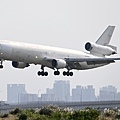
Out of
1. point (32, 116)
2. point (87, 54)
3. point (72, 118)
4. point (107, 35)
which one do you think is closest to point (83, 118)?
point (72, 118)

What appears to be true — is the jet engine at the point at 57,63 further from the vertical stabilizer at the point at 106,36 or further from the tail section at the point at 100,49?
the vertical stabilizer at the point at 106,36

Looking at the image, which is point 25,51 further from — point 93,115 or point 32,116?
point 93,115

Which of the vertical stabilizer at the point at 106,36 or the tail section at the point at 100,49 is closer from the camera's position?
the tail section at the point at 100,49

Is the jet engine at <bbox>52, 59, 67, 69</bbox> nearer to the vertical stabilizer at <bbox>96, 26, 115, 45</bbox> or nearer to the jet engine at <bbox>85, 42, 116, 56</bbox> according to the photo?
the jet engine at <bbox>85, 42, 116, 56</bbox>

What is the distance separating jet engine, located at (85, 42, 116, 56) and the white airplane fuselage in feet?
13.1

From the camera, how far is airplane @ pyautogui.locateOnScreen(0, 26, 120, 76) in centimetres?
8844

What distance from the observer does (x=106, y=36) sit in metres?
111

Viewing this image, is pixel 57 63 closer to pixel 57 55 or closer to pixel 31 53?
pixel 57 55

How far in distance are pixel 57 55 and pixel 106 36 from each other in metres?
17.1

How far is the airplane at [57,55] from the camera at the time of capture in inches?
3482

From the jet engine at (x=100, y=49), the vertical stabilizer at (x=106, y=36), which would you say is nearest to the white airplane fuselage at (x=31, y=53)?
the jet engine at (x=100, y=49)

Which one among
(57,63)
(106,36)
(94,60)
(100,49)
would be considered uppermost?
(106,36)

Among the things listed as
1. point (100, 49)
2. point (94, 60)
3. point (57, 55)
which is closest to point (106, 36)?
point (100, 49)

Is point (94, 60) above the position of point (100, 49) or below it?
below
